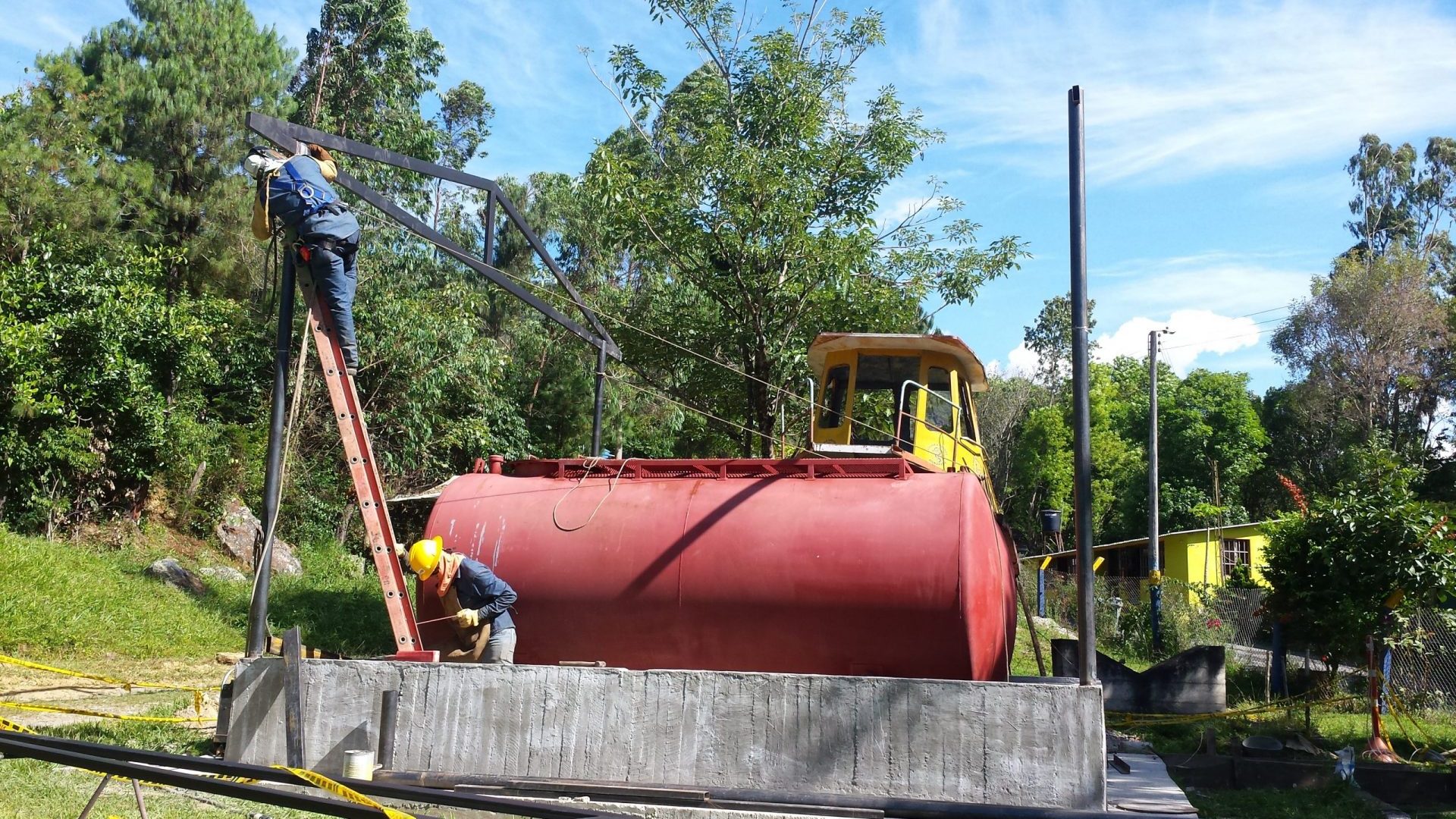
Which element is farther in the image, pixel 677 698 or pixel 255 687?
pixel 255 687

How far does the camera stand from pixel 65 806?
301 inches

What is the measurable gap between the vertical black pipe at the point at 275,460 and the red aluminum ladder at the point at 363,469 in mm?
238

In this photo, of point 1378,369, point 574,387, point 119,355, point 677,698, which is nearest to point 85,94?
point 119,355

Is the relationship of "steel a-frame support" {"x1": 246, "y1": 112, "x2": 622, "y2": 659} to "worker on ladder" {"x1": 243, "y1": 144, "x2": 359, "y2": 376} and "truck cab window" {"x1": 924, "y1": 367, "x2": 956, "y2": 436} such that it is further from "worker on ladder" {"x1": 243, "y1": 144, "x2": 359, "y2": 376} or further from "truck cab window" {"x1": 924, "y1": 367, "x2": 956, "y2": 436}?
"truck cab window" {"x1": 924, "y1": 367, "x2": 956, "y2": 436}

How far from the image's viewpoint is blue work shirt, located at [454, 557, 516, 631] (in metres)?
9.70

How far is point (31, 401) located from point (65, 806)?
41.5ft

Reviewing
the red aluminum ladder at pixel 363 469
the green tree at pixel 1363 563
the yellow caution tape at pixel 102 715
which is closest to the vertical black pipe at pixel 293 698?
the red aluminum ladder at pixel 363 469

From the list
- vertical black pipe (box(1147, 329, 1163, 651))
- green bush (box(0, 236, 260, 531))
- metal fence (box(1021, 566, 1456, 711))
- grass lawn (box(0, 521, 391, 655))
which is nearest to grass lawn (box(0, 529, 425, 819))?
grass lawn (box(0, 521, 391, 655))

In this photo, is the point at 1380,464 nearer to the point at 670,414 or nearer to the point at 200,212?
the point at 670,414

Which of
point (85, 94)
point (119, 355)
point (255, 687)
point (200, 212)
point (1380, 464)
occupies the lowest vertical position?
point (255, 687)

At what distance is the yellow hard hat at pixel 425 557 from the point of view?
31.1ft

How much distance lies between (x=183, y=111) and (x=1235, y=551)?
117ft

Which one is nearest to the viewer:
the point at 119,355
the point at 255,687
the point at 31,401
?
the point at 255,687

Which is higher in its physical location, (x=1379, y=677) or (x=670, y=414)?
(x=670, y=414)
